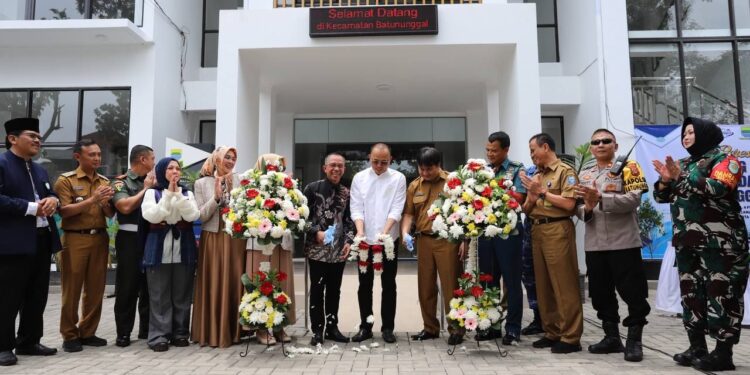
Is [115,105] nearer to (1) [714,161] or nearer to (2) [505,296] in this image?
(2) [505,296]

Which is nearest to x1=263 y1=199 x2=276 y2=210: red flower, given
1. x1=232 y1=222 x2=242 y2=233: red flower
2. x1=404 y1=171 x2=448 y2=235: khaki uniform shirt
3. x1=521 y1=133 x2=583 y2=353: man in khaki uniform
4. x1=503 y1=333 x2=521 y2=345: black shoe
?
x1=232 y1=222 x2=242 y2=233: red flower

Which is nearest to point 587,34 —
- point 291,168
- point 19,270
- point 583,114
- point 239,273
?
point 583,114

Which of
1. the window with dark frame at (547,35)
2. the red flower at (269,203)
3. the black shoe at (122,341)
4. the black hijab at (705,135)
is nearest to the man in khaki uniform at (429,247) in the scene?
the red flower at (269,203)

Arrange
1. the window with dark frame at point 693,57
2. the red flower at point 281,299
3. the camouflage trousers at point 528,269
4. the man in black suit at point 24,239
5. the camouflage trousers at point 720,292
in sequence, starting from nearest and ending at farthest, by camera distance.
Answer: the camouflage trousers at point 720,292
the man in black suit at point 24,239
the red flower at point 281,299
the camouflage trousers at point 528,269
the window with dark frame at point 693,57

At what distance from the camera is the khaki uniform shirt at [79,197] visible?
14.0 ft

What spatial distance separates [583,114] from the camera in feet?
31.6

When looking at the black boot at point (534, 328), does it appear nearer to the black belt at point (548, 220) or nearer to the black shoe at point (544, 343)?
the black shoe at point (544, 343)

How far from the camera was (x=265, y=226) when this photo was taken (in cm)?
381

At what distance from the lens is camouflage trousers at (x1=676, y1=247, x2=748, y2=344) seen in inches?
135

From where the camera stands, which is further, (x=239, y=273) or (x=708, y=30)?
(x=708, y=30)

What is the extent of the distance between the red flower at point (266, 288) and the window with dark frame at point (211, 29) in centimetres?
883

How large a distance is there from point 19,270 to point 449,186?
3526mm

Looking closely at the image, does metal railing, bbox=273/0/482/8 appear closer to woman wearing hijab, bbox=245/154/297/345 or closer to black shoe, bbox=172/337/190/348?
woman wearing hijab, bbox=245/154/297/345

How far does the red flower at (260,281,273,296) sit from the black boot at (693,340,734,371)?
3.27m
